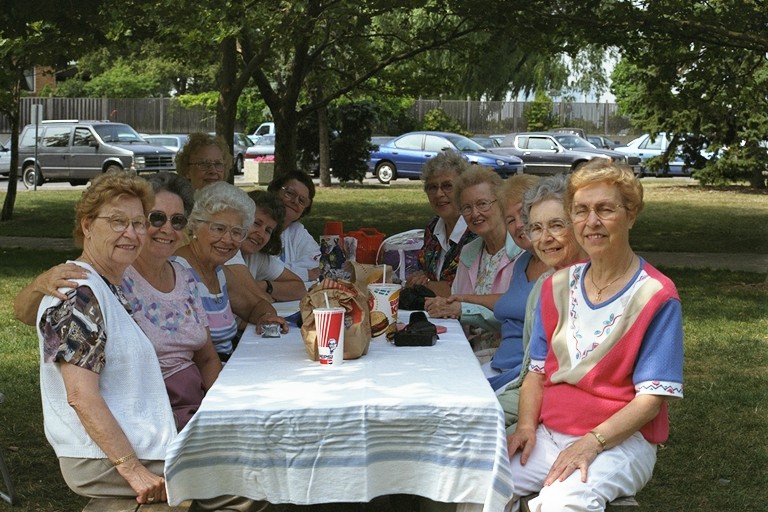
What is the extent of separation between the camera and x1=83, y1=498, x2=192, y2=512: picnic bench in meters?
3.40

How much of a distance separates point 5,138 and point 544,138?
22819 millimetres

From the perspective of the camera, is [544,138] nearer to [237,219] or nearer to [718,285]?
[718,285]

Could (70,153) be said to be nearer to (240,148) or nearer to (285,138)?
(240,148)

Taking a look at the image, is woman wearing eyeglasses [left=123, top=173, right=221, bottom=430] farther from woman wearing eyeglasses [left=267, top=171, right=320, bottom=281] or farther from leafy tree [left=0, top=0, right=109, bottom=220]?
leafy tree [left=0, top=0, right=109, bottom=220]

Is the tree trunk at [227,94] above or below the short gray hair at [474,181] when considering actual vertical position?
above

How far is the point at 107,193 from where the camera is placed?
149 inches

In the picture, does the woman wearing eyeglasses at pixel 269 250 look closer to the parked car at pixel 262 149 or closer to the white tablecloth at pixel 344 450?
the white tablecloth at pixel 344 450

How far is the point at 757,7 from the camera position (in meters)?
12.5

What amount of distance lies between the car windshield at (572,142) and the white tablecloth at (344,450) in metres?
31.7

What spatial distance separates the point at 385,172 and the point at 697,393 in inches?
930

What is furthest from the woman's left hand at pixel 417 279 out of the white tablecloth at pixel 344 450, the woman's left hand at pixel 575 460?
the white tablecloth at pixel 344 450

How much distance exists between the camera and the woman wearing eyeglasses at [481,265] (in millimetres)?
5215

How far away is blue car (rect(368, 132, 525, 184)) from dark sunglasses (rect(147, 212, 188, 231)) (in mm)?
25836

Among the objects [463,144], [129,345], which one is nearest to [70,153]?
[463,144]
